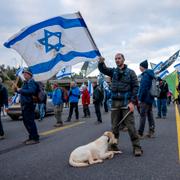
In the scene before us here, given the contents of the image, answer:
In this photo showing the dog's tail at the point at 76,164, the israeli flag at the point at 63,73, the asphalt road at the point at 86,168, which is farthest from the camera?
the israeli flag at the point at 63,73

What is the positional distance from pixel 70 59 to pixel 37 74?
819mm

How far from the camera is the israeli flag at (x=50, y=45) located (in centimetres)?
913

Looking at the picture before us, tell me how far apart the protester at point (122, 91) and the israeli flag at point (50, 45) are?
1.43m

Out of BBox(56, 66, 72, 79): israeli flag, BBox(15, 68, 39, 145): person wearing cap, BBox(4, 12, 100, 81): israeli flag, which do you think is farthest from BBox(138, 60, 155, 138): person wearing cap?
BBox(56, 66, 72, 79): israeli flag

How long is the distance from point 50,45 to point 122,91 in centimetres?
233

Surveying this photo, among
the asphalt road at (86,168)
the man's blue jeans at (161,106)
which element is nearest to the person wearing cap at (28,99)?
the asphalt road at (86,168)

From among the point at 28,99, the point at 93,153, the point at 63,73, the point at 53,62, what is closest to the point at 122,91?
the point at 93,153

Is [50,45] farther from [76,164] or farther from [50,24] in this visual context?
[76,164]

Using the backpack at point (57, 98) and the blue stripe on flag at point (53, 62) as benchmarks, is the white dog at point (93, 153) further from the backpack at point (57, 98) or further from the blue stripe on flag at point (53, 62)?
the backpack at point (57, 98)

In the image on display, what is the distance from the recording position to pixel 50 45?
363 inches

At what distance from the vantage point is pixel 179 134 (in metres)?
10.7

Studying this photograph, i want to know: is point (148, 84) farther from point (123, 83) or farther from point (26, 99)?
point (26, 99)

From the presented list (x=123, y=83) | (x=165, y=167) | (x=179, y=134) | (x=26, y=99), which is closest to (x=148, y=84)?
(x=179, y=134)

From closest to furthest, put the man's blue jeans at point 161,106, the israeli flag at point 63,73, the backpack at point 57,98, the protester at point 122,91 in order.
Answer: the protester at point 122,91
the backpack at point 57,98
the man's blue jeans at point 161,106
the israeli flag at point 63,73
